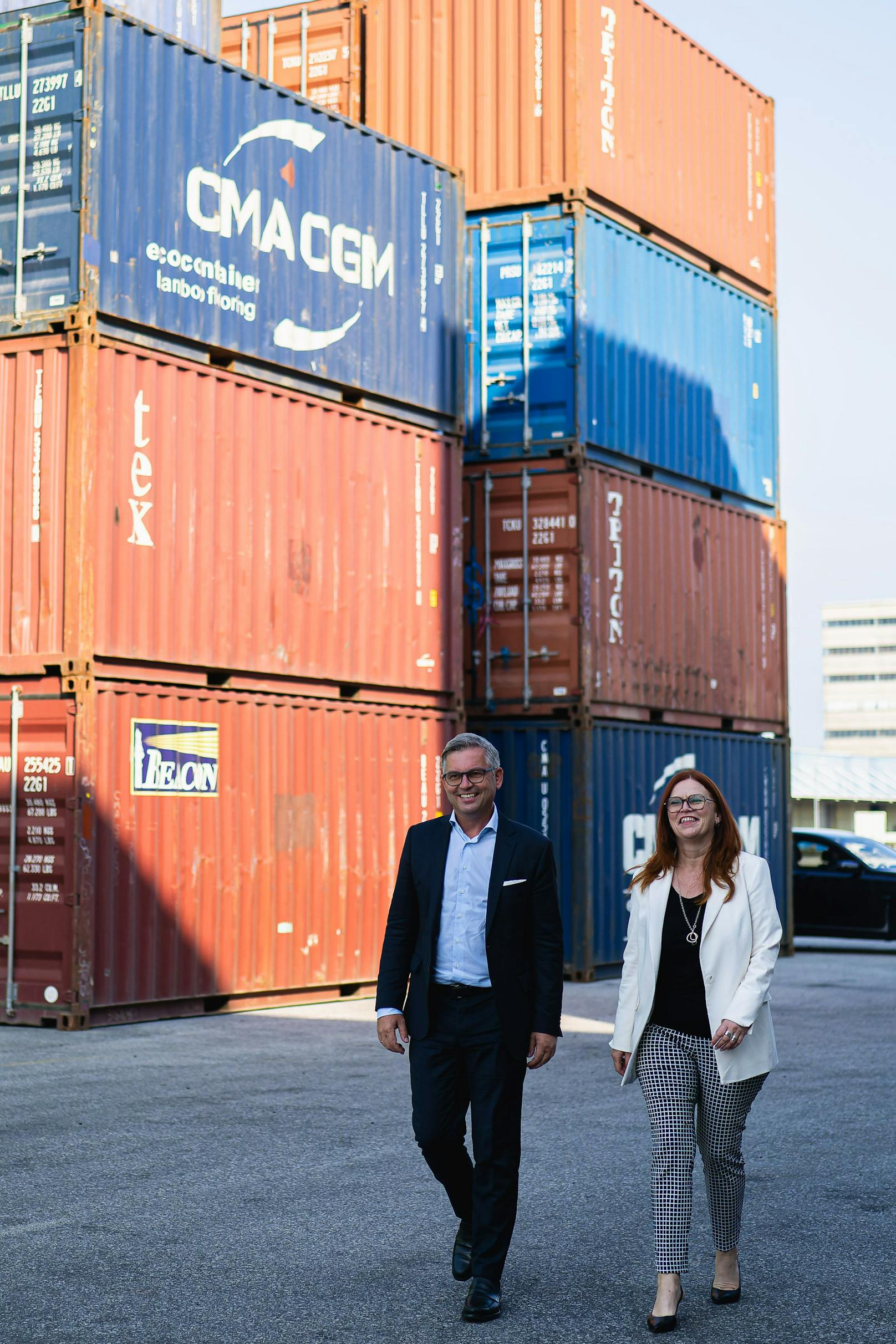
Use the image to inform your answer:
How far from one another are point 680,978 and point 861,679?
163m

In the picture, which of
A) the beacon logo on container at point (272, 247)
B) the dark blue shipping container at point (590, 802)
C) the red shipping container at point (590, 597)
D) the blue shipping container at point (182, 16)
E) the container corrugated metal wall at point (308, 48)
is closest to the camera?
the beacon logo on container at point (272, 247)

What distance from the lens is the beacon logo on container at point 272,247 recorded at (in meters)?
13.8

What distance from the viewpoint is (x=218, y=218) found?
14.1 metres

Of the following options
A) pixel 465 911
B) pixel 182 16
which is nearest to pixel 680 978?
pixel 465 911

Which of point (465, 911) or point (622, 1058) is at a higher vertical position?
point (465, 911)

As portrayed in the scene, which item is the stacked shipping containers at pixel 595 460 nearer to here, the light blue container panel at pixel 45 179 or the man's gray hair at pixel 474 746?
the light blue container panel at pixel 45 179

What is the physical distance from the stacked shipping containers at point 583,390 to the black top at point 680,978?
38.1ft

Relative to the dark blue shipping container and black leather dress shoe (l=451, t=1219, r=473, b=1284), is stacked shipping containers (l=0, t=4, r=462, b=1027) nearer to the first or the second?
the dark blue shipping container

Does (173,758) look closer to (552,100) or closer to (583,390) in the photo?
(583,390)

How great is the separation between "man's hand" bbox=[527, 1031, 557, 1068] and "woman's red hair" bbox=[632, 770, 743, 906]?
579 millimetres

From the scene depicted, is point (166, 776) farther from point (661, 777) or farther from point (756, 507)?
point (756, 507)

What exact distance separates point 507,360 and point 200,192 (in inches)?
192

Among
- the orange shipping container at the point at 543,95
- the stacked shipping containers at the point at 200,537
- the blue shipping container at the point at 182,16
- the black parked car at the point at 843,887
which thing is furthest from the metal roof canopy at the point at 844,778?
the blue shipping container at the point at 182,16

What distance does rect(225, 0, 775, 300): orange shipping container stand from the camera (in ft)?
58.6
